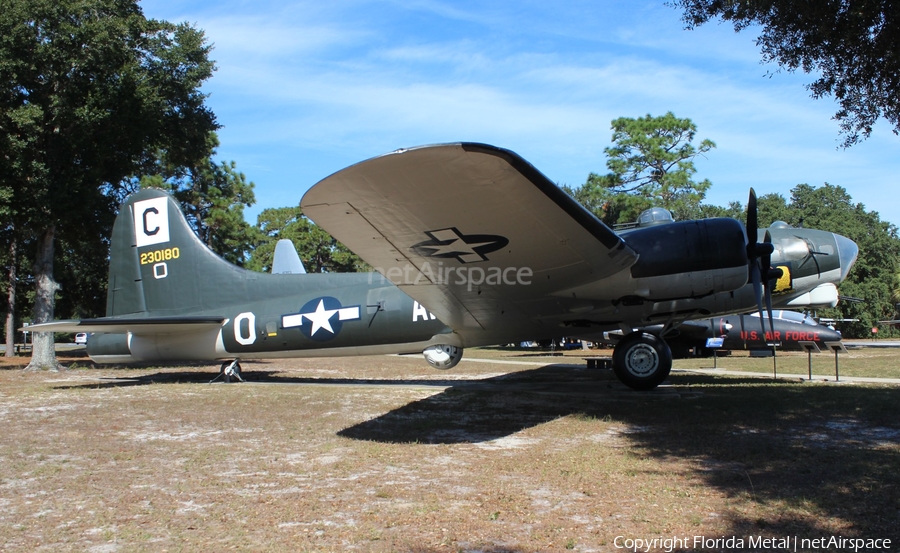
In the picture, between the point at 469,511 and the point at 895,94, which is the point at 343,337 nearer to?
the point at 469,511

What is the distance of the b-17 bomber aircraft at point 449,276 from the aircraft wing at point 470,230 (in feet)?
0.07

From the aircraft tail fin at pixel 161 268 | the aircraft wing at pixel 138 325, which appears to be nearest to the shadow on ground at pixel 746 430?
the aircraft wing at pixel 138 325

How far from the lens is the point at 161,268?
14.2 metres

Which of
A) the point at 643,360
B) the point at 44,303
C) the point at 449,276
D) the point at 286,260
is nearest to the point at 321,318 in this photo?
the point at 449,276

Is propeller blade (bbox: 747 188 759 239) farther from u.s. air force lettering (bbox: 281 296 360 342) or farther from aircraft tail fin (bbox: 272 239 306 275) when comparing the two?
aircraft tail fin (bbox: 272 239 306 275)

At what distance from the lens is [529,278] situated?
862cm

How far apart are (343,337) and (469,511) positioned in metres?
8.27

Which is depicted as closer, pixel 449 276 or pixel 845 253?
pixel 449 276

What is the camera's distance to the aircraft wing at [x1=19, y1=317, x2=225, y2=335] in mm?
12070

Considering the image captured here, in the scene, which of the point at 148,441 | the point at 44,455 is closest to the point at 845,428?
the point at 148,441

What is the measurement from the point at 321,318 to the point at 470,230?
6382mm

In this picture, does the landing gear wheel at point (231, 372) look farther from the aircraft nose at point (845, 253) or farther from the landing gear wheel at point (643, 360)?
the aircraft nose at point (845, 253)

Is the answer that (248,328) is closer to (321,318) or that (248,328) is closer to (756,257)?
(321,318)

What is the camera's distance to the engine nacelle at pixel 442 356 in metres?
11.8
